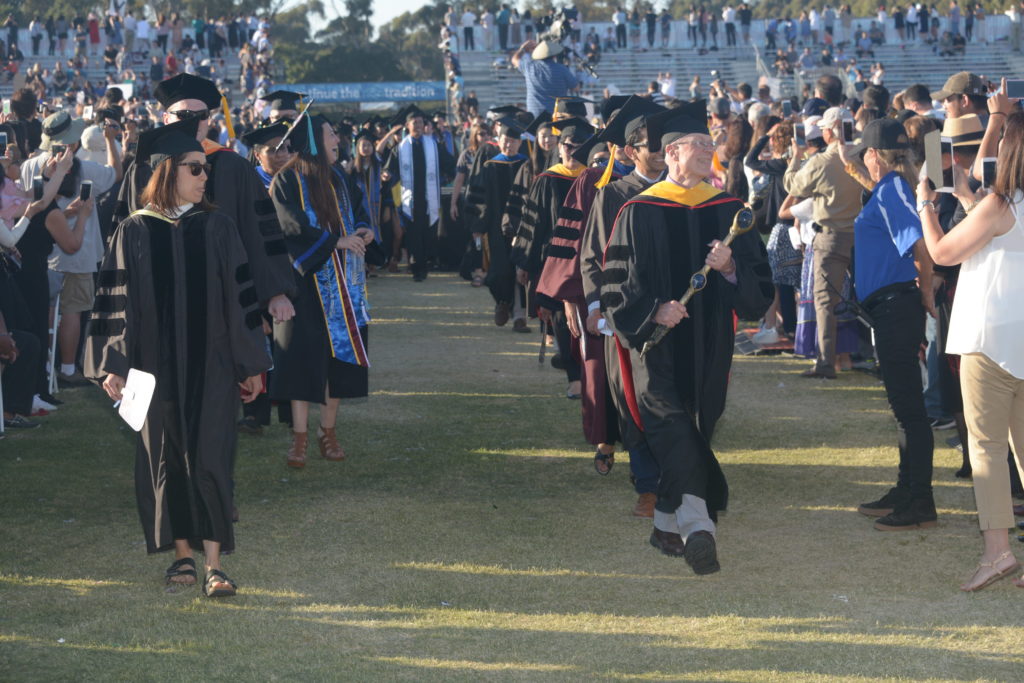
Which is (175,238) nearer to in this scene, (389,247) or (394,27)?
(389,247)

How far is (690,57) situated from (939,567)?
45.3 metres

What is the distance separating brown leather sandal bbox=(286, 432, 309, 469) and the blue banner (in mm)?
45255

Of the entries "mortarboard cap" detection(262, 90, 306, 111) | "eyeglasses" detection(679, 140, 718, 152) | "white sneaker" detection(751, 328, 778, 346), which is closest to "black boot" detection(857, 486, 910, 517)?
"eyeglasses" detection(679, 140, 718, 152)

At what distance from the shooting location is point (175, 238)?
539 centimetres

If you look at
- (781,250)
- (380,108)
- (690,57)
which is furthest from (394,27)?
(781,250)

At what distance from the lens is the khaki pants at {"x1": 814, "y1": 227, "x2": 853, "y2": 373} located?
963 centimetres

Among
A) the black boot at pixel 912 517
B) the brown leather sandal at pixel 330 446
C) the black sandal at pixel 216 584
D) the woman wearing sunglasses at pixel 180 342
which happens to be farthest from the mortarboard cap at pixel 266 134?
the black boot at pixel 912 517

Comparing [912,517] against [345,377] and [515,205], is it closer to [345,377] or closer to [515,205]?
[345,377]

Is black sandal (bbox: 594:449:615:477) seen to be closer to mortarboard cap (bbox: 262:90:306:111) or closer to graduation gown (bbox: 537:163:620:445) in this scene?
graduation gown (bbox: 537:163:620:445)

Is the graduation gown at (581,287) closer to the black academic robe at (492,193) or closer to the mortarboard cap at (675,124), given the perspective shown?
the mortarboard cap at (675,124)

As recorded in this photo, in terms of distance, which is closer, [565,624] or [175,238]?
[565,624]

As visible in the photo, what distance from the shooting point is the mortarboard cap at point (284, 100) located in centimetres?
880

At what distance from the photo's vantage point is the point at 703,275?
5.66m

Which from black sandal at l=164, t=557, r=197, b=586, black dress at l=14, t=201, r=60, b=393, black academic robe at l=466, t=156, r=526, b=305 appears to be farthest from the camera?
black academic robe at l=466, t=156, r=526, b=305
